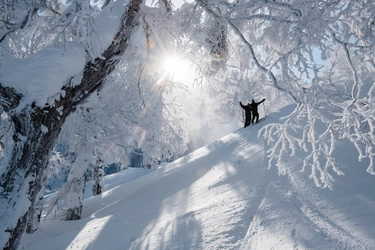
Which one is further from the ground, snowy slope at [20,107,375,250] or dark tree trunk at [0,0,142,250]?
dark tree trunk at [0,0,142,250]

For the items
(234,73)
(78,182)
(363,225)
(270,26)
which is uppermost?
(234,73)

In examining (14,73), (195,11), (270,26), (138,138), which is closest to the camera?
(14,73)

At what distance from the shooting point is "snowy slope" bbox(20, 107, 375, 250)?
2984 millimetres

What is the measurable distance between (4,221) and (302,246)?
3.09 m

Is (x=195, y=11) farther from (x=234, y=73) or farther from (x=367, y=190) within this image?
(x=234, y=73)

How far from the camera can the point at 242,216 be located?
3.69m

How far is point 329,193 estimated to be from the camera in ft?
12.1

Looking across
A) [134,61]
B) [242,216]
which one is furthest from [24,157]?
[242,216]

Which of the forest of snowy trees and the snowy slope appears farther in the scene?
the snowy slope

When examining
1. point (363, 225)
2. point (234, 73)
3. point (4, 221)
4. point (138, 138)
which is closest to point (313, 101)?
point (363, 225)

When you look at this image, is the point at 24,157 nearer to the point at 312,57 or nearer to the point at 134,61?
the point at 134,61

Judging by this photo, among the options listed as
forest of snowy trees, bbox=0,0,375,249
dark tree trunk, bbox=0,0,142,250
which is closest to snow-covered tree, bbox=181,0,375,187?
forest of snowy trees, bbox=0,0,375,249

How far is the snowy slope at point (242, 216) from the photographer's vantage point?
9.79ft

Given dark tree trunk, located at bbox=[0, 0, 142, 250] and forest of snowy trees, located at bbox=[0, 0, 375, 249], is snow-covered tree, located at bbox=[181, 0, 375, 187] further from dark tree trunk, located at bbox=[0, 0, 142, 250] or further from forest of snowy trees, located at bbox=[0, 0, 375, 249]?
dark tree trunk, located at bbox=[0, 0, 142, 250]
